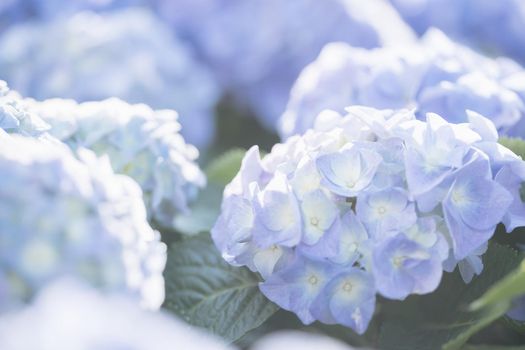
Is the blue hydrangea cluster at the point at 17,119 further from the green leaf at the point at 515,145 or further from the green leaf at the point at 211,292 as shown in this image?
the green leaf at the point at 515,145

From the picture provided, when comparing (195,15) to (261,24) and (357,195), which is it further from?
(357,195)

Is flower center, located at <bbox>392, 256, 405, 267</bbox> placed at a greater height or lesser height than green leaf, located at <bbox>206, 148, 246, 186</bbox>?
greater

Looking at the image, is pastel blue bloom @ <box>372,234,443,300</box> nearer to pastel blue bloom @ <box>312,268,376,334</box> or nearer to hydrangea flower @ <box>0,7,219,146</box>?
pastel blue bloom @ <box>312,268,376,334</box>

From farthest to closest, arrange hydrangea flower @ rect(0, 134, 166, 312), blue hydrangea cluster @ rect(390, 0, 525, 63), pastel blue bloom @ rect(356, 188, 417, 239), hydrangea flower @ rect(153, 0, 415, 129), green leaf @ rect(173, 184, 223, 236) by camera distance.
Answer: blue hydrangea cluster @ rect(390, 0, 525, 63) < hydrangea flower @ rect(153, 0, 415, 129) < green leaf @ rect(173, 184, 223, 236) < pastel blue bloom @ rect(356, 188, 417, 239) < hydrangea flower @ rect(0, 134, 166, 312)

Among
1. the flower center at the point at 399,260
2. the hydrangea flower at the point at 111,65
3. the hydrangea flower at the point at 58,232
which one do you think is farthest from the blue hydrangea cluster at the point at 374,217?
the hydrangea flower at the point at 111,65

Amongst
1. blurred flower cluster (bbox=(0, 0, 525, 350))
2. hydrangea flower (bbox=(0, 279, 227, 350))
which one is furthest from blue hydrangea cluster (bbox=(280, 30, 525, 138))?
hydrangea flower (bbox=(0, 279, 227, 350))

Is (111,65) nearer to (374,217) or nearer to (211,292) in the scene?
(211,292)
